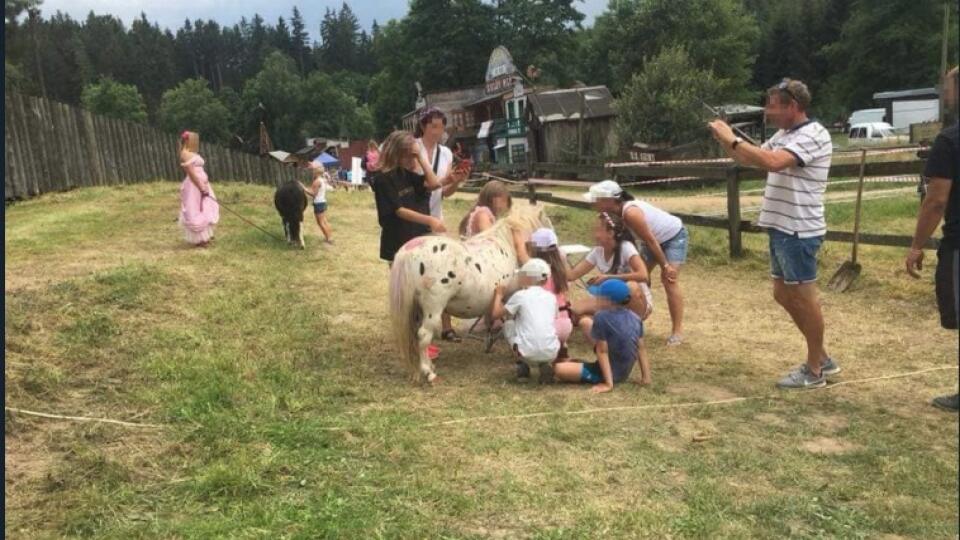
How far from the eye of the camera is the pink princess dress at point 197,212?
30.7 ft

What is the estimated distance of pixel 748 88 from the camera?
42938mm

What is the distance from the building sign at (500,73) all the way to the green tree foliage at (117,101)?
63.8 ft

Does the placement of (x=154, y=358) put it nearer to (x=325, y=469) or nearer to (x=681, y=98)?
(x=325, y=469)

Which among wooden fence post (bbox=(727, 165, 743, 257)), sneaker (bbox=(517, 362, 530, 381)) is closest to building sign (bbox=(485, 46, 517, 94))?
wooden fence post (bbox=(727, 165, 743, 257))

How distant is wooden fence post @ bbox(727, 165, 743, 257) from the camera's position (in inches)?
351

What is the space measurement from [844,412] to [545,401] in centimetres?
162

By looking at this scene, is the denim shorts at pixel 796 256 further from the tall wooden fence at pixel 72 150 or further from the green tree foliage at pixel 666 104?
the green tree foliage at pixel 666 104

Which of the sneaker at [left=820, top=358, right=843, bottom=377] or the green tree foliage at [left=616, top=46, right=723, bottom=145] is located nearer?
the sneaker at [left=820, top=358, right=843, bottom=377]

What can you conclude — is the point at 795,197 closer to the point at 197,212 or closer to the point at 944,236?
the point at 944,236

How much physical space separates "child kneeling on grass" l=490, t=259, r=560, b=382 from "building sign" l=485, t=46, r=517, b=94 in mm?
33951

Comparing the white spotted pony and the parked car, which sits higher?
the parked car

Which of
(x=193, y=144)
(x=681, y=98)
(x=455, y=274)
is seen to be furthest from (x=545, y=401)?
(x=681, y=98)

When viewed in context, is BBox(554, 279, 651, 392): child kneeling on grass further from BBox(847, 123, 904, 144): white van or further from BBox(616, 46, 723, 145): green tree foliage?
BBox(616, 46, 723, 145): green tree foliage

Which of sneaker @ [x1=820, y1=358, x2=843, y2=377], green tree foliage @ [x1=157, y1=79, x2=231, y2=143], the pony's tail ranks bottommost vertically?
sneaker @ [x1=820, y1=358, x2=843, y2=377]
